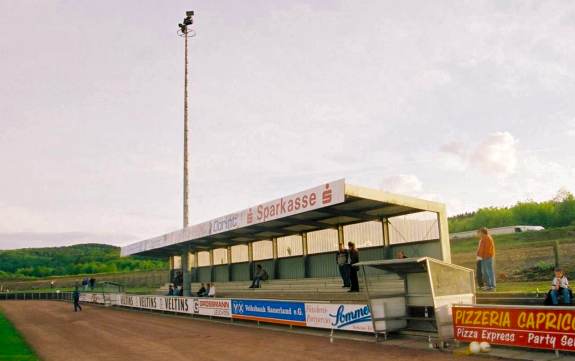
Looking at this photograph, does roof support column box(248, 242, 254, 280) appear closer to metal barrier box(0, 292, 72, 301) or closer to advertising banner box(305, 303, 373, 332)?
advertising banner box(305, 303, 373, 332)

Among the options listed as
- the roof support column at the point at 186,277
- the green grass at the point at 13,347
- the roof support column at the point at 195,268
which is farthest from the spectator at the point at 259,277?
the roof support column at the point at 195,268

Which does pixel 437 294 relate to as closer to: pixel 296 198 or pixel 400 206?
pixel 400 206

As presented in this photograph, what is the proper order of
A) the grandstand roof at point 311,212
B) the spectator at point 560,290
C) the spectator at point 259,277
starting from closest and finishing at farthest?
1. the spectator at point 560,290
2. the grandstand roof at point 311,212
3. the spectator at point 259,277

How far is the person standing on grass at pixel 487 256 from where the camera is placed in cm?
1460

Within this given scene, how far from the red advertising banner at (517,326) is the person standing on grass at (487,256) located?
10.4ft

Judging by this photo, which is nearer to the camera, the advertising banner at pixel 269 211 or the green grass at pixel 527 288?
the green grass at pixel 527 288

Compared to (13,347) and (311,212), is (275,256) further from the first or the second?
(13,347)

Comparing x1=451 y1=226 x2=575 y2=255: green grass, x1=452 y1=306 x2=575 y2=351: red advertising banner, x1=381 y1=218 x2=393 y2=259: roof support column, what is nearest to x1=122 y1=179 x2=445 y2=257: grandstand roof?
x1=381 y1=218 x2=393 y2=259: roof support column

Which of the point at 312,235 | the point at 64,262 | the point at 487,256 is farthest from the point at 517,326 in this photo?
the point at 64,262

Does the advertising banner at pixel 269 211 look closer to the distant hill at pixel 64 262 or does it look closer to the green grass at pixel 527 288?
the green grass at pixel 527 288

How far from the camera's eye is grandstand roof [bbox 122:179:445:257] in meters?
17.3

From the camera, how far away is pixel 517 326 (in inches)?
424

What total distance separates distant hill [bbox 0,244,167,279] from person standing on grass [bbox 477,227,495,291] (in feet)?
281

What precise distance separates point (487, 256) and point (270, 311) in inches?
325
